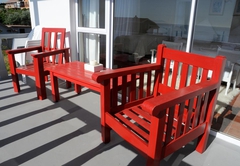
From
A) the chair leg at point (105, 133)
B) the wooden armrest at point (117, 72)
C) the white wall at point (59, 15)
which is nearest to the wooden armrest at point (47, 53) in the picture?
the white wall at point (59, 15)

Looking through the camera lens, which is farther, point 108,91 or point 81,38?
point 81,38

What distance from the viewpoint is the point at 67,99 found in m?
2.64

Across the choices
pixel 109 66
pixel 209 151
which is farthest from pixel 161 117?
pixel 109 66

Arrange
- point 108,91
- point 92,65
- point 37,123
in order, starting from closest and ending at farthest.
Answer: point 108,91, point 37,123, point 92,65

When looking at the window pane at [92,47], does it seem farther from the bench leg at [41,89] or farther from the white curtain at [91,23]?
the bench leg at [41,89]

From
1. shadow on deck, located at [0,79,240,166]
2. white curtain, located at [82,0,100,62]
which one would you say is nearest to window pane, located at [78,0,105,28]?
white curtain, located at [82,0,100,62]

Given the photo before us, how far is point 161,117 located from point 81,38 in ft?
7.62

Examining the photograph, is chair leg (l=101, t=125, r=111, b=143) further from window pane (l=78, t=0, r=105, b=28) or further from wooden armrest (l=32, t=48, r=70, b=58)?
window pane (l=78, t=0, r=105, b=28)

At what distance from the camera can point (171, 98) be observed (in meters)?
1.03

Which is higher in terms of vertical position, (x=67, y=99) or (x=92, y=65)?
(x=92, y=65)

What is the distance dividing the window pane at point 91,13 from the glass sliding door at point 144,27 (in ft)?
0.65

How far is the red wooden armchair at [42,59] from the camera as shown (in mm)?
2457

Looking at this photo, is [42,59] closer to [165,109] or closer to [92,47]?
[92,47]

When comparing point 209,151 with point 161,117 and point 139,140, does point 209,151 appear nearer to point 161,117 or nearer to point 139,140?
point 139,140
